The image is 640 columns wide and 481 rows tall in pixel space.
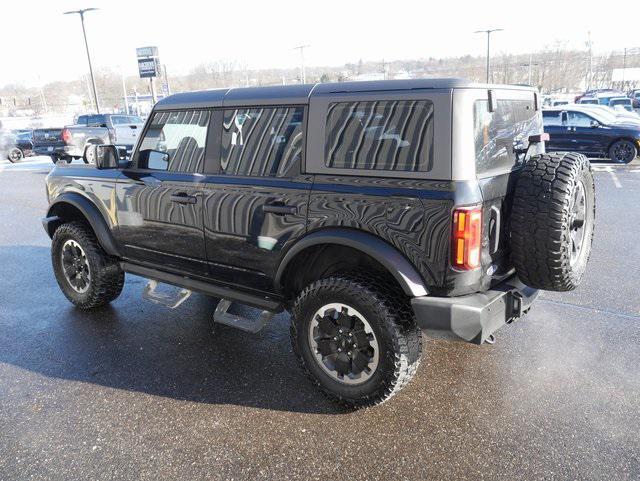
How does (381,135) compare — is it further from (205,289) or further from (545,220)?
(205,289)

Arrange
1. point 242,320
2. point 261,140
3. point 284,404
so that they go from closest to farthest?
point 284,404 → point 261,140 → point 242,320

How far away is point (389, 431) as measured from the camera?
9.94 ft

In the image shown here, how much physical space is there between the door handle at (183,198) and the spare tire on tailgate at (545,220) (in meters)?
2.20

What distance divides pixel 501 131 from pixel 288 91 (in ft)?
4.50

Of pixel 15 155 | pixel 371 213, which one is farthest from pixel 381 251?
pixel 15 155

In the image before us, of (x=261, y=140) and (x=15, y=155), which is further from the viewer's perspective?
(x=15, y=155)

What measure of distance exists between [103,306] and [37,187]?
1077 centimetres

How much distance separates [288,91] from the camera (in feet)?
11.4

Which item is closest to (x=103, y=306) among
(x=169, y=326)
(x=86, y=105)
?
(x=169, y=326)

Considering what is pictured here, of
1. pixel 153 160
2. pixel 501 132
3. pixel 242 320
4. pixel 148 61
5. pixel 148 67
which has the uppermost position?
pixel 148 61

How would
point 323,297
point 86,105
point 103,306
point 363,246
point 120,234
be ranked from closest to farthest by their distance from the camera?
point 363,246 → point 323,297 → point 120,234 → point 103,306 → point 86,105

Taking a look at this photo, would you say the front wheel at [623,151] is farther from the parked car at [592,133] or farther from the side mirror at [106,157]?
the side mirror at [106,157]

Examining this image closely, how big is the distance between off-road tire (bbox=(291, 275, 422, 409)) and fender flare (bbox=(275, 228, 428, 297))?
7.0 inches

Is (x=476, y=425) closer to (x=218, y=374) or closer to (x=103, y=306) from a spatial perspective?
(x=218, y=374)
